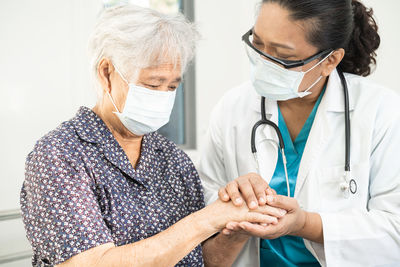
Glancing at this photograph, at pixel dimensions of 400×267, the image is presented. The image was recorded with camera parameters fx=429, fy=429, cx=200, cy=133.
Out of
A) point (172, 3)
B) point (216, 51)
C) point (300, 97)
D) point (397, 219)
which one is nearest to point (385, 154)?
point (397, 219)

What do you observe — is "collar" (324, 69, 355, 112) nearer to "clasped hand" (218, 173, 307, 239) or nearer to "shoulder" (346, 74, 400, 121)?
"shoulder" (346, 74, 400, 121)

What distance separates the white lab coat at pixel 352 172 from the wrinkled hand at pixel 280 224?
0.10m

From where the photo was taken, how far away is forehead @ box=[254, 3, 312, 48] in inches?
52.9

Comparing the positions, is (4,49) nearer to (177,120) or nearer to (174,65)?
(174,65)

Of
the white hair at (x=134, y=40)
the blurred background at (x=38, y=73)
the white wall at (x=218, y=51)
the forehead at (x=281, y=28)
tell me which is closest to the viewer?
the white hair at (x=134, y=40)

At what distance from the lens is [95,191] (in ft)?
3.96

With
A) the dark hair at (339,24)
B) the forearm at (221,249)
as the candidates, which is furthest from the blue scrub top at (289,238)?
the dark hair at (339,24)

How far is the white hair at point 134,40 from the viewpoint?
4.08 feet

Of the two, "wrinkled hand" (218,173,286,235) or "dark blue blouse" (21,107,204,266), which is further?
"wrinkled hand" (218,173,286,235)

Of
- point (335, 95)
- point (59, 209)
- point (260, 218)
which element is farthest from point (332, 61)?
point (59, 209)

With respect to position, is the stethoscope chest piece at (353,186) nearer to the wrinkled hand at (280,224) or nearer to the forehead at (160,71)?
the wrinkled hand at (280,224)

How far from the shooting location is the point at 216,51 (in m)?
3.21

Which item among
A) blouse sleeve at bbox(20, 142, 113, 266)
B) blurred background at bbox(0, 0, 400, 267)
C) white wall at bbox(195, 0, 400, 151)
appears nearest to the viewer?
blouse sleeve at bbox(20, 142, 113, 266)

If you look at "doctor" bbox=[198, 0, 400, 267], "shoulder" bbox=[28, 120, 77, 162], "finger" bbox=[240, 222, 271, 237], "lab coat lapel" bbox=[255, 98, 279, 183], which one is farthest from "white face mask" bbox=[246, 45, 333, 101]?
"shoulder" bbox=[28, 120, 77, 162]
